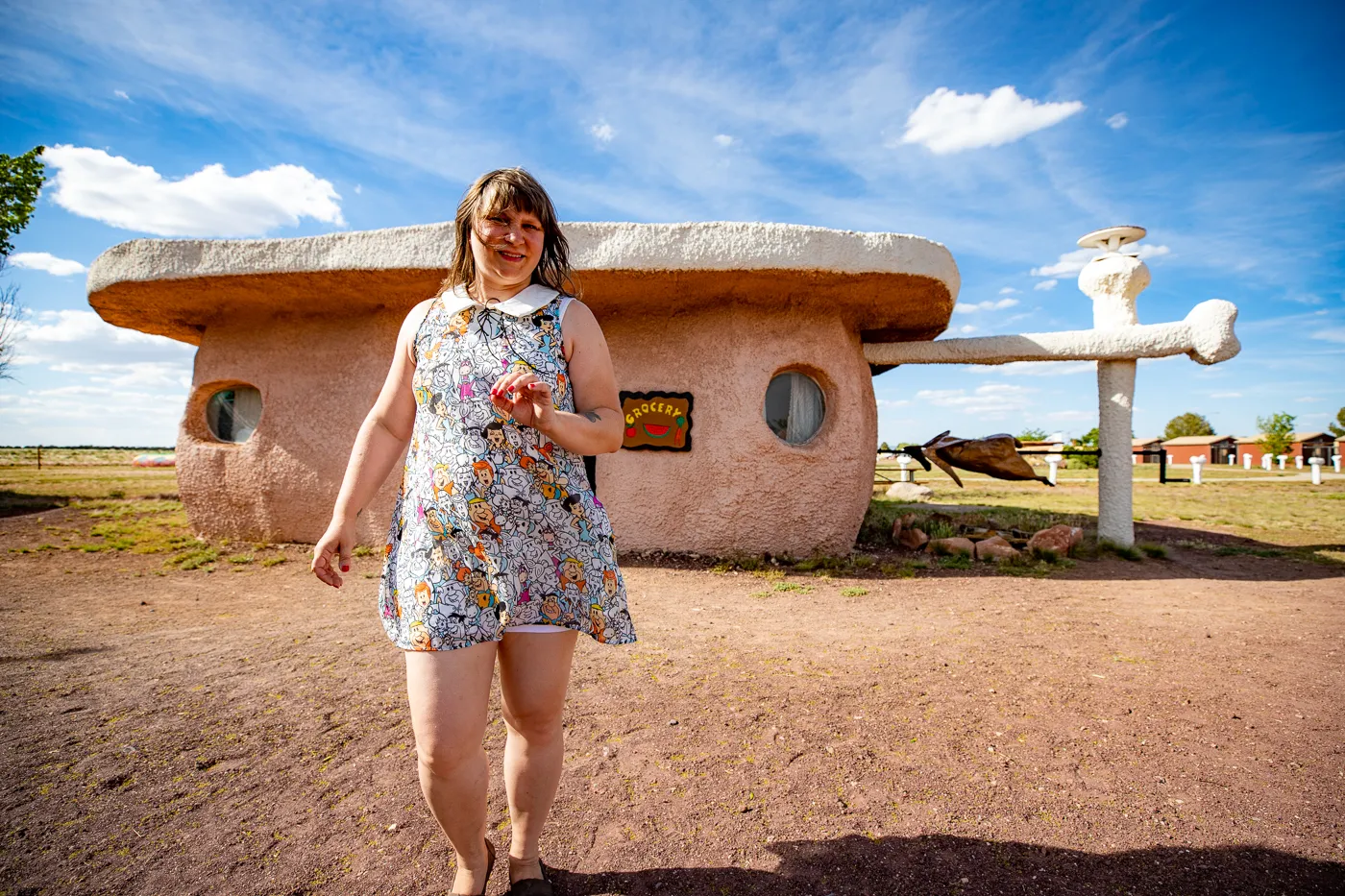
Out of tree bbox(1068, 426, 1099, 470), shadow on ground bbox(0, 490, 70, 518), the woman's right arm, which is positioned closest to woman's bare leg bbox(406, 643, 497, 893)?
the woman's right arm

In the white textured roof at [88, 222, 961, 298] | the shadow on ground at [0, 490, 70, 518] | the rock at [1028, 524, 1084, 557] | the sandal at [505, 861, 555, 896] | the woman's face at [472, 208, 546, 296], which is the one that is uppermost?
the white textured roof at [88, 222, 961, 298]

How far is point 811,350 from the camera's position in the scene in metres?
6.64

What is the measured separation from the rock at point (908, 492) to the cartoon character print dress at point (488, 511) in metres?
13.7

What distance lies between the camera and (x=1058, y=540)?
23.3 feet

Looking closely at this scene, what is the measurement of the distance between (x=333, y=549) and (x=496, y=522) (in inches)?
17.5

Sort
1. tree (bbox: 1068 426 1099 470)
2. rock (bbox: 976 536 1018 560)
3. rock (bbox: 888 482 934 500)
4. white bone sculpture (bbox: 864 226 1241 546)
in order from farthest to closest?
tree (bbox: 1068 426 1099 470) → rock (bbox: 888 482 934 500) → rock (bbox: 976 536 1018 560) → white bone sculpture (bbox: 864 226 1241 546)

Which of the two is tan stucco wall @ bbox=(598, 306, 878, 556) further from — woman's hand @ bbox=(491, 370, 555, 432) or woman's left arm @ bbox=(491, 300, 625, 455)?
woman's hand @ bbox=(491, 370, 555, 432)

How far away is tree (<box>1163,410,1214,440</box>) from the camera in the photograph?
5122 cm

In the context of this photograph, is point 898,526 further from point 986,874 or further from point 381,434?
point 381,434

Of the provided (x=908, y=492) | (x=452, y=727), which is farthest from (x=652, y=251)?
(x=908, y=492)

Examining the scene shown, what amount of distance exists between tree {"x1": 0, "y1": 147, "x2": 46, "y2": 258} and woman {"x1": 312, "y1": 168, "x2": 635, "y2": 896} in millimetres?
17045

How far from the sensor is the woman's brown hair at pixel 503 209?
1605mm

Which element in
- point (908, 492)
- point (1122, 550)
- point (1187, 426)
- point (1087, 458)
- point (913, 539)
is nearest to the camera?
point (1122, 550)

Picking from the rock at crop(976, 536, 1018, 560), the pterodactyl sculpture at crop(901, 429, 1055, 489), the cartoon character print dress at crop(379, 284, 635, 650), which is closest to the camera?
the cartoon character print dress at crop(379, 284, 635, 650)
